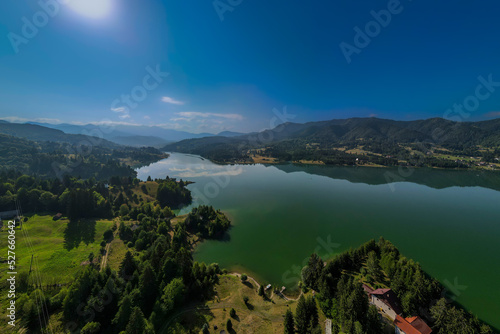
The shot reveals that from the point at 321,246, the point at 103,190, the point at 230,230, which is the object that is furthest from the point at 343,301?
the point at 103,190

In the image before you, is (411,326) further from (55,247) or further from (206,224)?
(55,247)

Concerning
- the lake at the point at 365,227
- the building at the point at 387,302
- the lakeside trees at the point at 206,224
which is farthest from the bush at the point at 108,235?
the building at the point at 387,302

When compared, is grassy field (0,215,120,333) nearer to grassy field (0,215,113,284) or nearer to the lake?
grassy field (0,215,113,284)

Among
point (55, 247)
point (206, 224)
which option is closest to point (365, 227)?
point (206, 224)

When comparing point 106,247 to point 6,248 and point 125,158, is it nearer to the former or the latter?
point 6,248

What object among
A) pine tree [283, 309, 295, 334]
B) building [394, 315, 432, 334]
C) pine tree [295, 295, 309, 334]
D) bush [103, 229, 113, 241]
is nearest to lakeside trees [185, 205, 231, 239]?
bush [103, 229, 113, 241]

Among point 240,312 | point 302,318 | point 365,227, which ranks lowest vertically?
point 240,312
